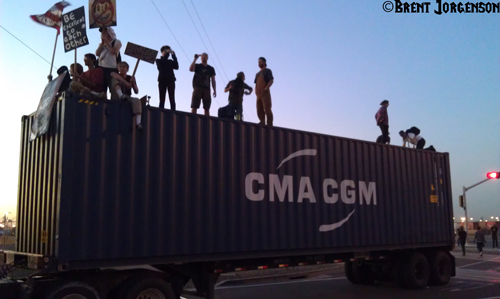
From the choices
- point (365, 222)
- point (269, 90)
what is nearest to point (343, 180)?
point (365, 222)

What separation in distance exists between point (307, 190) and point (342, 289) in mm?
3771

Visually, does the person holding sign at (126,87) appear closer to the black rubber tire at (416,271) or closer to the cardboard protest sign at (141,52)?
the cardboard protest sign at (141,52)

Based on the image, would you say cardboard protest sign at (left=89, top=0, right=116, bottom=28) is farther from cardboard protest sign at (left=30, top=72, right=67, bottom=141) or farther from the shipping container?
the shipping container

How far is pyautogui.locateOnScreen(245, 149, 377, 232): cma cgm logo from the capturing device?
790 cm

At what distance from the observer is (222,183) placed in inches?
295

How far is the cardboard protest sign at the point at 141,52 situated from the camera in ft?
24.3

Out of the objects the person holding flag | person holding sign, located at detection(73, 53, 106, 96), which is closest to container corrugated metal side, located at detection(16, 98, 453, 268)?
person holding sign, located at detection(73, 53, 106, 96)

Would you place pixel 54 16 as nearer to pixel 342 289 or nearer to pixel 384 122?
pixel 384 122

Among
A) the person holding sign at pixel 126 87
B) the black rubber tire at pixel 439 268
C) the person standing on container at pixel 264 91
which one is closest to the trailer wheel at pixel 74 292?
the person holding sign at pixel 126 87

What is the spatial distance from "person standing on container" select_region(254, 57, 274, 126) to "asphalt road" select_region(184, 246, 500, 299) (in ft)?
13.1

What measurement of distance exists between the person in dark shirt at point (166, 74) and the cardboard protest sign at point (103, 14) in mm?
1224

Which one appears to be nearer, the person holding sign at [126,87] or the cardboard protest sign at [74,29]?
the person holding sign at [126,87]

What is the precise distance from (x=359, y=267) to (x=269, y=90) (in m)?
5.46

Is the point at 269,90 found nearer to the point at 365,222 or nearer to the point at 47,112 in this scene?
the point at 365,222
